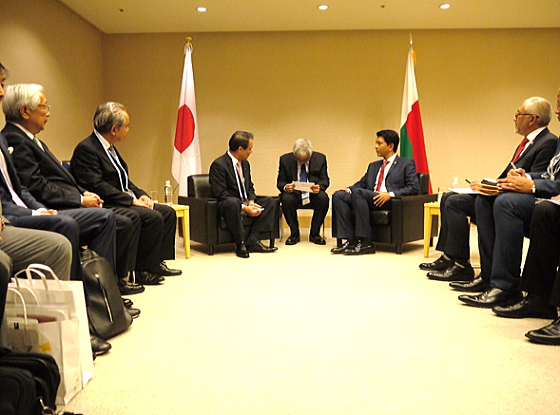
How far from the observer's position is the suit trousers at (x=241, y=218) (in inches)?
210

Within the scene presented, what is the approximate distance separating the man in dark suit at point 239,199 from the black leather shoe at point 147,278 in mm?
1264

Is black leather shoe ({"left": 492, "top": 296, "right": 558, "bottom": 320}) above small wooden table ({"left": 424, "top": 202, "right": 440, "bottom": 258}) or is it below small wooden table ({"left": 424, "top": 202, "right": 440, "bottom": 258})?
below

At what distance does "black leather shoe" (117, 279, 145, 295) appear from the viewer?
3.83 meters

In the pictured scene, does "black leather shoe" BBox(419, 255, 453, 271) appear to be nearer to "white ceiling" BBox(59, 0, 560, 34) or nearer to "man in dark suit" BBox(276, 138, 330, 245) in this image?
"man in dark suit" BBox(276, 138, 330, 245)

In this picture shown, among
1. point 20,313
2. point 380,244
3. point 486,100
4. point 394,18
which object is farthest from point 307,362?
point 486,100

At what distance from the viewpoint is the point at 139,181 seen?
7.79 meters

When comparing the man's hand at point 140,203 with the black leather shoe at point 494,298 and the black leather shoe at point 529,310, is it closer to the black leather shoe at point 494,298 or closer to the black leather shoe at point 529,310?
the black leather shoe at point 494,298

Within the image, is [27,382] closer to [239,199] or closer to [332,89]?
[239,199]

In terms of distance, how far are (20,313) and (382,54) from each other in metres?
6.46

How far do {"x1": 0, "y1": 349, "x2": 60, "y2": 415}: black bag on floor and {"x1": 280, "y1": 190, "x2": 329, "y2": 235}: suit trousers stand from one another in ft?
14.5

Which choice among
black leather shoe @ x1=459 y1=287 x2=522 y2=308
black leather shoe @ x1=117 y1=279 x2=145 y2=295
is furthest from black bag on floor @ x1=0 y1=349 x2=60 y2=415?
black leather shoe @ x1=459 y1=287 x2=522 y2=308

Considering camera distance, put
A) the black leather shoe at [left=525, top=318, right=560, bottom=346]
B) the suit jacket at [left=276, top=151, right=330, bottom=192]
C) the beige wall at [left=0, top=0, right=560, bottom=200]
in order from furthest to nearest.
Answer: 1. the beige wall at [left=0, top=0, right=560, bottom=200]
2. the suit jacket at [left=276, top=151, right=330, bottom=192]
3. the black leather shoe at [left=525, top=318, right=560, bottom=346]

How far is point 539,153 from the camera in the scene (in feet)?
11.7

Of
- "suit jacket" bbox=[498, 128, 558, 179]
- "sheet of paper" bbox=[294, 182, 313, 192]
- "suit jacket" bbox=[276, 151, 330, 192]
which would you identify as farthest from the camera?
"suit jacket" bbox=[276, 151, 330, 192]
